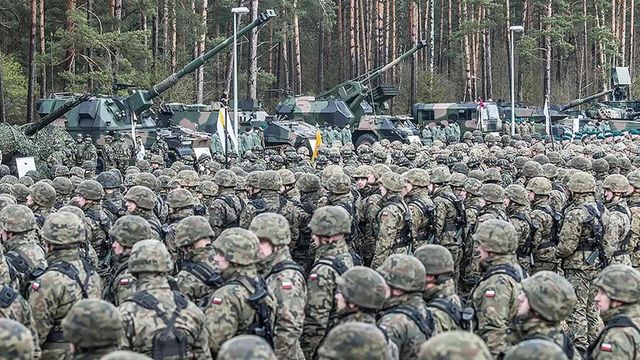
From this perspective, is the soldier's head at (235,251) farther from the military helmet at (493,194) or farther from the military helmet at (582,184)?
the military helmet at (582,184)

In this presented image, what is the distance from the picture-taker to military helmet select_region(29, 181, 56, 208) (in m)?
9.50

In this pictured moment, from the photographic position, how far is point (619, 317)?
5562 millimetres

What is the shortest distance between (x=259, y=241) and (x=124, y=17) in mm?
29982

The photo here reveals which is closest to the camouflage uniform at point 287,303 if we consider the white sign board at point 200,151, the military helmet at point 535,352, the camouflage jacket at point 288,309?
the camouflage jacket at point 288,309

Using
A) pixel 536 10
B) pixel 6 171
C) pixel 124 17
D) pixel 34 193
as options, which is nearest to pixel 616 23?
pixel 536 10

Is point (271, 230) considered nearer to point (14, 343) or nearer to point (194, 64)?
point (14, 343)

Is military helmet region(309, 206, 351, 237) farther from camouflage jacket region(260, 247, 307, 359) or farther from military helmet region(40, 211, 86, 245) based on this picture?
military helmet region(40, 211, 86, 245)

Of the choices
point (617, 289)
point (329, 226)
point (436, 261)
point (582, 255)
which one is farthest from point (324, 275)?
point (582, 255)

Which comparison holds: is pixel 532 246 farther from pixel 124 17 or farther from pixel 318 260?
pixel 124 17

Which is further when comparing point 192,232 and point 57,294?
point 192,232

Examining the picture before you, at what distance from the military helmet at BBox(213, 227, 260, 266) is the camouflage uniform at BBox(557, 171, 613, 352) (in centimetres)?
436

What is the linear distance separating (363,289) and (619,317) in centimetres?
163

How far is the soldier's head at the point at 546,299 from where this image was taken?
17.6 ft

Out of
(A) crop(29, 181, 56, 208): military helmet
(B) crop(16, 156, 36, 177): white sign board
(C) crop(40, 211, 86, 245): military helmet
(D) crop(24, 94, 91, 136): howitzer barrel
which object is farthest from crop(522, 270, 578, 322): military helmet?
(D) crop(24, 94, 91, 136): howitzer barrel
